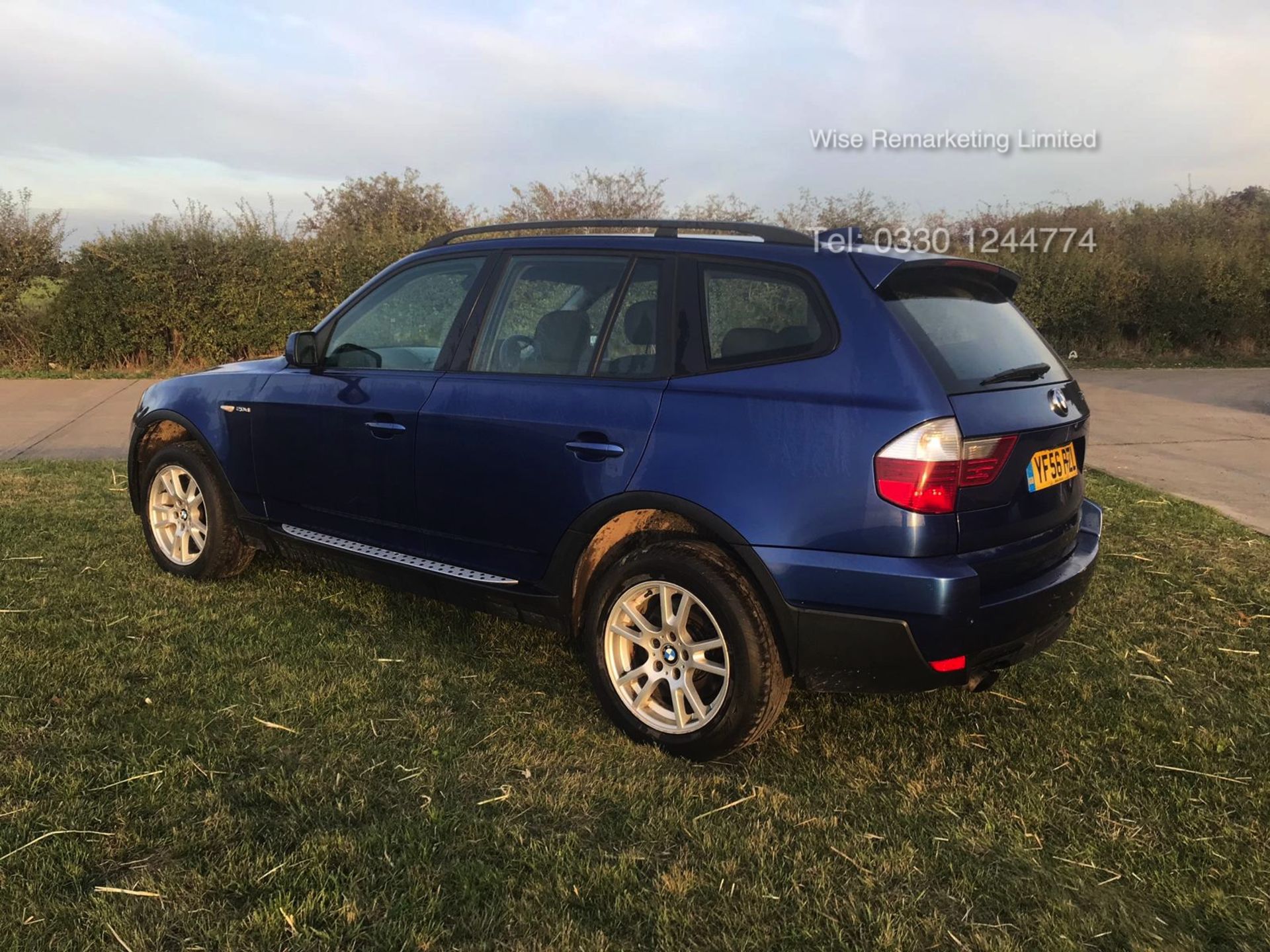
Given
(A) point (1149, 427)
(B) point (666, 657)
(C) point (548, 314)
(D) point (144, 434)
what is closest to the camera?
(B) point (666, 657)

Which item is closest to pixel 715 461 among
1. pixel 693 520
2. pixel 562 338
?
pixel 693 520

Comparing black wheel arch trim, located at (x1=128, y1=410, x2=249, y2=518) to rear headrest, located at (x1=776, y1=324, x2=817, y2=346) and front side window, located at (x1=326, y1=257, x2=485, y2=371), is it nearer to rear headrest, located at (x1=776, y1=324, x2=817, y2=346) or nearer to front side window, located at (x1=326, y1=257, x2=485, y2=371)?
front side window, located at (x1=326, y1=257, x2=485, y2=371)

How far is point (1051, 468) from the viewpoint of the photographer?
3.05 metres

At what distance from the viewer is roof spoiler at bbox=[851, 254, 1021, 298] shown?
296 centimetres

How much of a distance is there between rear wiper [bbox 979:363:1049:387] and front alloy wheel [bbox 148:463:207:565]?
3.72 metres

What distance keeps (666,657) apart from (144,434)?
11.2ft

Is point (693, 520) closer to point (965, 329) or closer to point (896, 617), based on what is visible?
point (896, 617)

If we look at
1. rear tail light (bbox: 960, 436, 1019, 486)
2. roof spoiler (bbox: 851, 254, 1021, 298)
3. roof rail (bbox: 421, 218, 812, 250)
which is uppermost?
roof rail (bbox: 421, 218, 812, 250)

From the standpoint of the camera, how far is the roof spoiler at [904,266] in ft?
9.71

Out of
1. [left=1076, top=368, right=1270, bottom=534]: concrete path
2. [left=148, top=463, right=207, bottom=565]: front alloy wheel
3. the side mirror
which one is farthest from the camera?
[left=1076, top=368, right=1270, bottom=534]: concrete path

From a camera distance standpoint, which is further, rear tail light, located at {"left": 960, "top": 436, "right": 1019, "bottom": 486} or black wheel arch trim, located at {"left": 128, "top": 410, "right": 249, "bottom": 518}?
black wheel arch trim, located at {"left": 128, "top": 410, "right": 249, "bottom": 518}

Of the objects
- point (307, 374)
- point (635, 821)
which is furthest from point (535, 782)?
point (307, 374)

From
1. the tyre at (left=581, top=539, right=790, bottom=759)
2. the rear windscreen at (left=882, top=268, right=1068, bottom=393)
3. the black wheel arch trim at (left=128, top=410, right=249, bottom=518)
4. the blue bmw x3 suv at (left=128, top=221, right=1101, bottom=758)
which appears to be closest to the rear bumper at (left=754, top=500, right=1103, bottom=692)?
the blue bmw x3 suv at (left=128, top=221, right=1101, bottom=758)

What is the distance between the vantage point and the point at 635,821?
273 centimetres
